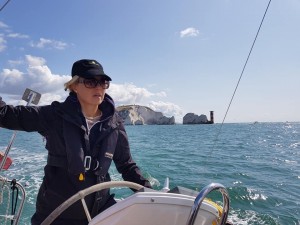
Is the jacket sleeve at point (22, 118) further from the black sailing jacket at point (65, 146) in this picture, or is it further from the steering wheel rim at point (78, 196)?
the steering wheel rim at point (78, 196)

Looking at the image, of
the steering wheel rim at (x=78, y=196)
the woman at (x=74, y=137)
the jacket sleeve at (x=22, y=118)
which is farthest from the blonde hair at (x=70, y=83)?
the steering wheel rim at (x=78, y=196)

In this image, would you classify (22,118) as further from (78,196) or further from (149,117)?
(149,117)

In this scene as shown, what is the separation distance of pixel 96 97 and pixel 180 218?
3.76ft

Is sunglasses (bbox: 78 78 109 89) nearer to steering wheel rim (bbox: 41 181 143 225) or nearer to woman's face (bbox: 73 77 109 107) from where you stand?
woman's face (bbox: 73 77 109 107)

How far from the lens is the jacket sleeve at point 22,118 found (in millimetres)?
1950

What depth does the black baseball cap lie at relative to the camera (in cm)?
215

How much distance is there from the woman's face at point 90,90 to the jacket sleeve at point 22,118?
0.31 meters

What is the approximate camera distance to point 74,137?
80.5 inches

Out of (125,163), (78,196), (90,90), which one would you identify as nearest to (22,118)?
(90,90)

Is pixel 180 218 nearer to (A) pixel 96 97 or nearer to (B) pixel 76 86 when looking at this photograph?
(A) pixel 96 97

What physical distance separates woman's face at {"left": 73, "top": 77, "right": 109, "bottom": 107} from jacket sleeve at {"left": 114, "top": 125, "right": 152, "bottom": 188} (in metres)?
0.35

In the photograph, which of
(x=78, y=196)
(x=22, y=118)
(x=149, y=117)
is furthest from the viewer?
(x=149, y=117)

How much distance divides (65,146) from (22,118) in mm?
345

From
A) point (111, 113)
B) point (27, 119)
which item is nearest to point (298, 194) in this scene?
point (111, 113)
